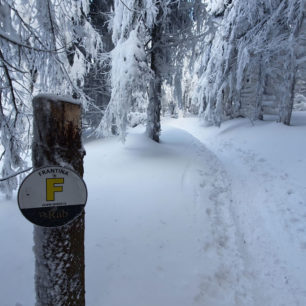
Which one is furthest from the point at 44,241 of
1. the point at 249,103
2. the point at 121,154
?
the point at 249,103

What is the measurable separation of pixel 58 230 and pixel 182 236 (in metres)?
2.51

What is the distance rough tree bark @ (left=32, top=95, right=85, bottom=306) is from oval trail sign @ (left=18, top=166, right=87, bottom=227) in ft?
0.27

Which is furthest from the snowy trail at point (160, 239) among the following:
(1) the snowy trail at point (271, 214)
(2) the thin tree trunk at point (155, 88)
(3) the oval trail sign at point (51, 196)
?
(2) the thin tree trunk at point (155, 88)

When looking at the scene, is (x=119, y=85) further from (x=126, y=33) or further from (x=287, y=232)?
(x=287, y=232)

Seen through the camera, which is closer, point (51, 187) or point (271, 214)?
point (51, 187)

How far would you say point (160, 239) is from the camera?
3488 millimetres

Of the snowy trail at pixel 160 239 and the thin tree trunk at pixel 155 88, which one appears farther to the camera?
the thin tree trunk at pixel 155 88

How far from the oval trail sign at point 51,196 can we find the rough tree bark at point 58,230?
0.08 meters

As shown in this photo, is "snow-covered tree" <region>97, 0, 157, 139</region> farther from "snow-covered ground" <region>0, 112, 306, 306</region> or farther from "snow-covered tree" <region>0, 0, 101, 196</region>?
"snow-covered tree" <region>0, 0, 101, 196</region>

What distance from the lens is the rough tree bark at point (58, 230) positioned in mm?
1363

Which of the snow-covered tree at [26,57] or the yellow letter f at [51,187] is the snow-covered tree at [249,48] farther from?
the yellow letter f at [51,187]

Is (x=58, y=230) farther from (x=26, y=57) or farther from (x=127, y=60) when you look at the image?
(x=127, y=60)

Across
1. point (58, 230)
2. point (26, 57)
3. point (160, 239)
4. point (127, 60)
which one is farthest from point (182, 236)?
point (127, 60)

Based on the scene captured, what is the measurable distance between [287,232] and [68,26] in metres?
4.31
